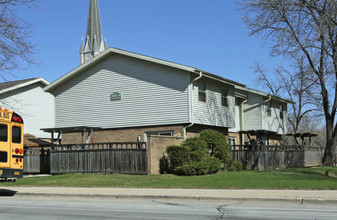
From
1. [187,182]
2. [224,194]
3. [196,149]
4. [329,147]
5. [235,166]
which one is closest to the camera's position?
[224,194]

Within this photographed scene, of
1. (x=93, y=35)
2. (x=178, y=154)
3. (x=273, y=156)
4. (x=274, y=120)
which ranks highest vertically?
(x=93, y=35)

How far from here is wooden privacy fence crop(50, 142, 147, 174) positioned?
21.7 m

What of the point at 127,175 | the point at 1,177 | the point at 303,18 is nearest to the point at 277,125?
the point at 303,18

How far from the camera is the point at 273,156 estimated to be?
27.5 metres

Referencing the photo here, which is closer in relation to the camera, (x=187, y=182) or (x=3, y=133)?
(x=3, y=133)

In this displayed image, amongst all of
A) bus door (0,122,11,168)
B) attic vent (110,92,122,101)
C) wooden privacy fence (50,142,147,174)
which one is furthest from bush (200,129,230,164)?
bus door (0,122,11,168)

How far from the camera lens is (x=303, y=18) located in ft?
81.2

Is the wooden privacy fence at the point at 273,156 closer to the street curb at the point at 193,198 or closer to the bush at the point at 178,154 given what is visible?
the bush at the point at 178,154

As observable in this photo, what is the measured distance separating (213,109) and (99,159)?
9036 millimetres

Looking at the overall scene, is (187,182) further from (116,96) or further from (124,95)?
(116,96)

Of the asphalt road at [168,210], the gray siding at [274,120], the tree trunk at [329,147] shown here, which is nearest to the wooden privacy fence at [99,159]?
the asphalt road at [168,210]

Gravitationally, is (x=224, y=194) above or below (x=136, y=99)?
below

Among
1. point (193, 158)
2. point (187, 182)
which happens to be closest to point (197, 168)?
point (193, 158)

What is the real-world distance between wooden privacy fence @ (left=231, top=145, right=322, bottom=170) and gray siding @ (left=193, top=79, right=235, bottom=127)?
2.25 metres
